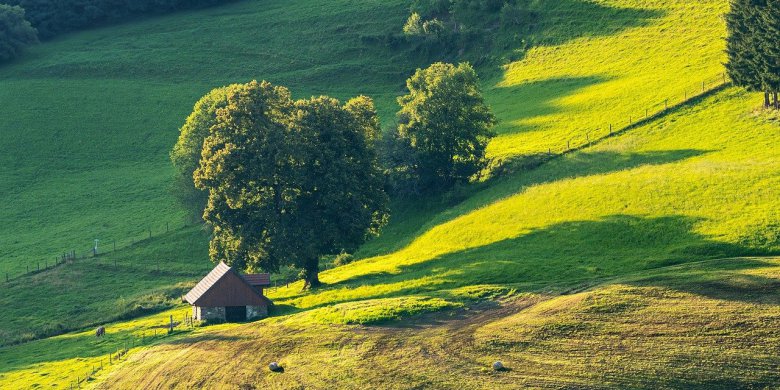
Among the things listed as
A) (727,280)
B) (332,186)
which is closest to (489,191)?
(332,186)

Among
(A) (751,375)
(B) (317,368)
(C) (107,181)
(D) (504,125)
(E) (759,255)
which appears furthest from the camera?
(C) (107,181)

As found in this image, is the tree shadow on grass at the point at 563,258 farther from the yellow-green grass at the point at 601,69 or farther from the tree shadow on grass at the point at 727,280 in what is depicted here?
the yellow-green grass at the point at 601,69

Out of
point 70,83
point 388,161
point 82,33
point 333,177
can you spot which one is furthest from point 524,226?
point 82,33

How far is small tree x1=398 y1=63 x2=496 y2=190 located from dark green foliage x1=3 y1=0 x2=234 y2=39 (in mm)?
87021

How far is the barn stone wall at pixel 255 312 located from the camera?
87.7 meters

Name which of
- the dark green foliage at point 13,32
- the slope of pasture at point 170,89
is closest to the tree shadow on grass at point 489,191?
the slope of pasture at point 170,89

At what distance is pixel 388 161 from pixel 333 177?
61.4ft

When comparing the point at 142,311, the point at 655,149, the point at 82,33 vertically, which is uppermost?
the point at 82,33

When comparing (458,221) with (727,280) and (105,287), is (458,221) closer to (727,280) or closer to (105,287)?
(105,287)

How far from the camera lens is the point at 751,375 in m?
60.3

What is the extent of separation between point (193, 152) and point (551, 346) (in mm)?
62295

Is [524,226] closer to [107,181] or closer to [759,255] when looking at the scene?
[759,255]

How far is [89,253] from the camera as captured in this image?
116125mm

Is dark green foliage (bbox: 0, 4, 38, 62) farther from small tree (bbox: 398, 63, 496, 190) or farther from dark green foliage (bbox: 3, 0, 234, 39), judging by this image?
small tree (bbox: 398, 63, 496, 190)
